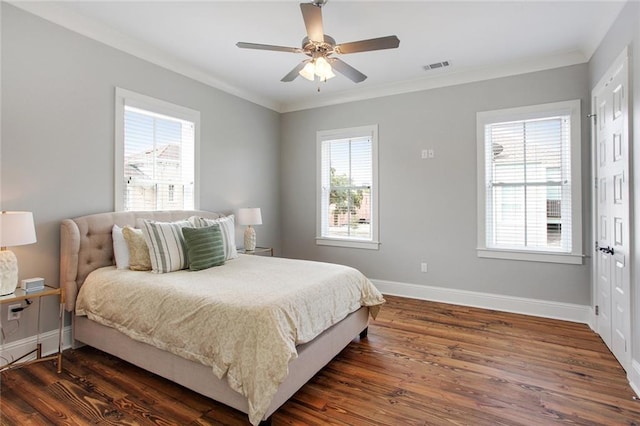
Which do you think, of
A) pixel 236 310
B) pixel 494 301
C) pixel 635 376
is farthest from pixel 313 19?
pixel 494 301

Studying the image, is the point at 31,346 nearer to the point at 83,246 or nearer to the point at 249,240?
the point at 83,246

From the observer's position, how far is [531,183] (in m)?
3.72

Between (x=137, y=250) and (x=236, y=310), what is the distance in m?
1.45

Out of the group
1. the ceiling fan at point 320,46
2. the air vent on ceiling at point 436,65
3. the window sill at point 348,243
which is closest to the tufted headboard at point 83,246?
the ceiling fan at point 320,46

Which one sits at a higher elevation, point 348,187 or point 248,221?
point 348,187

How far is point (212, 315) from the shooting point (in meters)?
1.97

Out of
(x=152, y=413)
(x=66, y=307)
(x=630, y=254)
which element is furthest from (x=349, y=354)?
(x=66, y=307)

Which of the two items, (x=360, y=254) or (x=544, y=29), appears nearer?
(x=544, y=29)

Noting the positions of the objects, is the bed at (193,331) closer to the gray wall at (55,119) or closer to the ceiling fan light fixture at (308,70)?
the gray wall at (55,119)

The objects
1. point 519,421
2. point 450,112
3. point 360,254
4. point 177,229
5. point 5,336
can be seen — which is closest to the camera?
point 519,421

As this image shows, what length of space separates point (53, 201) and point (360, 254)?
11.6ft

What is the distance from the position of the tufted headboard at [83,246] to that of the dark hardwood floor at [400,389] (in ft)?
2.05

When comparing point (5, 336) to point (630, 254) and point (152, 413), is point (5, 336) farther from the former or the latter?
point (630, 254)

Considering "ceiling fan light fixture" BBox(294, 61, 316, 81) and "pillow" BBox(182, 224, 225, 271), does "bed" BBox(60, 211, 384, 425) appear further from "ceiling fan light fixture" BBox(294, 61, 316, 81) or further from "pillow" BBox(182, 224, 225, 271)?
"ceiling fan light fixture" BBox(294, 61, 316, 81)
